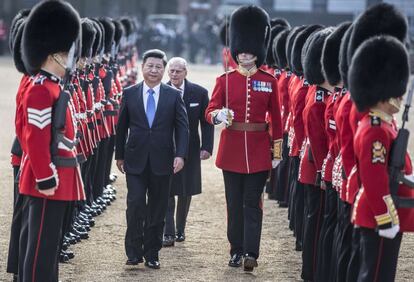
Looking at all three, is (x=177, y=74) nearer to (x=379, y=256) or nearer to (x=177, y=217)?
(x=177, y=217)

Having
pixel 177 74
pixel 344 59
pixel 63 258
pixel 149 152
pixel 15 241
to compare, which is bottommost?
pixel 63 258

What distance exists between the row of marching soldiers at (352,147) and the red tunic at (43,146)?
127cm

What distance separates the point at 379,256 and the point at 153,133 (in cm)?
239

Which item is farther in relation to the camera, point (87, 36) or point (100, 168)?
point (100, 168)

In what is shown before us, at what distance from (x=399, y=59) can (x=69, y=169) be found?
5.30 ft

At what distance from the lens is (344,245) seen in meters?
6.41

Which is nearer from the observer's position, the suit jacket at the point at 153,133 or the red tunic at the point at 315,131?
the red tunic at the point at 315,131

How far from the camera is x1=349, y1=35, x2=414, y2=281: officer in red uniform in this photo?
555 centimetres

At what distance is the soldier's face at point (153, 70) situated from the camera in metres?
7.82

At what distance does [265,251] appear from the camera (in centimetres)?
855

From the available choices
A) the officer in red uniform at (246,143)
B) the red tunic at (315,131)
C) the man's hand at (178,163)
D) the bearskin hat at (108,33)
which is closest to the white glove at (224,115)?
the officer in red uniform at (246,143)

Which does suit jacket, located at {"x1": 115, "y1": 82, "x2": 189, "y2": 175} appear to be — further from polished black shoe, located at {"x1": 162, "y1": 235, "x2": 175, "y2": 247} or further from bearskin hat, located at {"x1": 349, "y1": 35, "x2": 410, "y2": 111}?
bearskin hat, located at {"x1": 349, "y1": 35, "x2": 410, "y2": 111}

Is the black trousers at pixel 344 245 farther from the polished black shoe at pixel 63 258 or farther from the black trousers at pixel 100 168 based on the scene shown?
the black trousers at pixel 100 168

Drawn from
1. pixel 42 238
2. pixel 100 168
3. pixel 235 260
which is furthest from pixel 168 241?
pixel 42 238
